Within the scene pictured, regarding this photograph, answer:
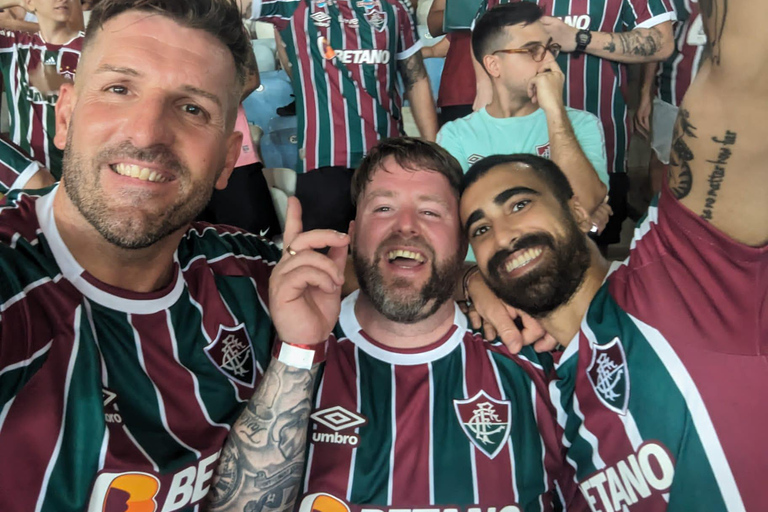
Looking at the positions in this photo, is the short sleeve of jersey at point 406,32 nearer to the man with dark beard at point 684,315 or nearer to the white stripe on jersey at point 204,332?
the man with dark beard at point 684,315

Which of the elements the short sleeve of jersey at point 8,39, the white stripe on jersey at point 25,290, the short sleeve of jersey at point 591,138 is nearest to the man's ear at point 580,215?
the short sleeve of jersey at point 591,138

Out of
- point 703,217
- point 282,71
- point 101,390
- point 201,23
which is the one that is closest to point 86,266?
point 101,390

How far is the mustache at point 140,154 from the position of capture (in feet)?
2.82

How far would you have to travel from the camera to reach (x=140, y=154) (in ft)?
2.82

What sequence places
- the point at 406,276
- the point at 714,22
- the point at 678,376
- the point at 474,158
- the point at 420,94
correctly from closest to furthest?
1. the point at 714,22
2. the point at 678,376
3. the point at 406,276
4. the point at 474,158
5. the point at 420,94

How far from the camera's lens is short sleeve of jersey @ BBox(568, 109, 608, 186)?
1217 mm

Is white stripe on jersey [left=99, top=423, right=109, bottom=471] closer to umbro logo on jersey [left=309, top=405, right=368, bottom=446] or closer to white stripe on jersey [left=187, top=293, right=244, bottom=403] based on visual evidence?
white stripe on jersey [left=187, top=293, right=244, bottom=403]

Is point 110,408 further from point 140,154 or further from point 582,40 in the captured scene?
point 582,40

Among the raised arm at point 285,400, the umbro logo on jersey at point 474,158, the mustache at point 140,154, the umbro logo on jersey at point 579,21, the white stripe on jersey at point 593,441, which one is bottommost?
the white stripe on jersey at point 593,441

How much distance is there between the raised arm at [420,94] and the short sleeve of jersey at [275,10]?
38cm

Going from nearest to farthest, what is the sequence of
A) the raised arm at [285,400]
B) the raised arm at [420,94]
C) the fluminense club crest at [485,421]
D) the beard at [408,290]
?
the raised arm at [285,400] < the fluminense club crest at [485,421] < the beard at [408,290] < the raised arm at [420,94]

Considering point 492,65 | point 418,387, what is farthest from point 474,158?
point 418,387

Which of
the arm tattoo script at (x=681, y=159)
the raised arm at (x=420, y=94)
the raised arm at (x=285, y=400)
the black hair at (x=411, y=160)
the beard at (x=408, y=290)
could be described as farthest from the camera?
the raised arm at (x=420, y=94)

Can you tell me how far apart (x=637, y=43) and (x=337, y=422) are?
3.66ft
